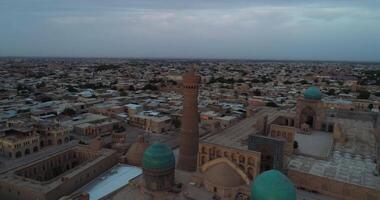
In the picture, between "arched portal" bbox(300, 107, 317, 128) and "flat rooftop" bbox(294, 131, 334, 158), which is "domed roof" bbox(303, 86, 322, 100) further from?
"flat rooftop" bbox(294, 131, 334, 158)

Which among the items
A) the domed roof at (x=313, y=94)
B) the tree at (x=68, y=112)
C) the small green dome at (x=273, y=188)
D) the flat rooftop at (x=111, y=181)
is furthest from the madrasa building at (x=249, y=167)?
the tree at (x=68, y=112)

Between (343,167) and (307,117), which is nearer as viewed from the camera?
(343,167)

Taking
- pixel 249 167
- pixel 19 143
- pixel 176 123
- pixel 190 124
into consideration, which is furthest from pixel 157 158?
pixel 176 123

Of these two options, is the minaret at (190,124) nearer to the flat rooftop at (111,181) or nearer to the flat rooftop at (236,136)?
the flat rooftop at (236,136)

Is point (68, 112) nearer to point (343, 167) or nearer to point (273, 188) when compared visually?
point (343, 167)

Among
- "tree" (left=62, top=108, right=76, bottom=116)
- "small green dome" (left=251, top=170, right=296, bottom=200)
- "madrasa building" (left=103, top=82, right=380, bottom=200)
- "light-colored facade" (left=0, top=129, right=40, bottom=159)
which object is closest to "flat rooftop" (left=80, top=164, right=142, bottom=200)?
"madrasa building" (left=103, top=82, right=380, bottom=200)

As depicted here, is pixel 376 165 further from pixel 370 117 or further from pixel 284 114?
pixel 370 117
